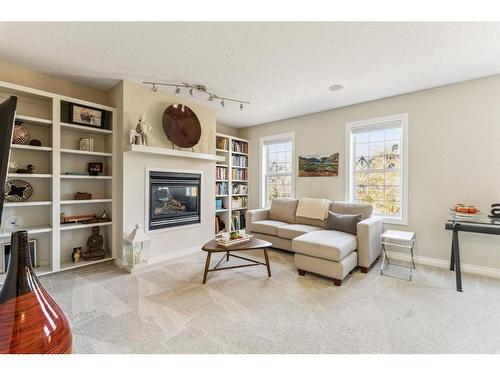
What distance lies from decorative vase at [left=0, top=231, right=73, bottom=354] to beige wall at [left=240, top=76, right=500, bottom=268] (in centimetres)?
377

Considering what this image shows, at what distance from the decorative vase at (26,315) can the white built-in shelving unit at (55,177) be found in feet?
7.05

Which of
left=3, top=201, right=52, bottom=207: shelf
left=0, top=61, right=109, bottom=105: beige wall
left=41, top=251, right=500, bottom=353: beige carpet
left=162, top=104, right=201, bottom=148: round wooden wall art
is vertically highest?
left=0, top=61, right=109, bottom=105: beige wall

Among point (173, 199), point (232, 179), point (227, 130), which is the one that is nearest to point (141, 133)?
point (173, 199)

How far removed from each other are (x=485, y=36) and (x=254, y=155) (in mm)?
3675

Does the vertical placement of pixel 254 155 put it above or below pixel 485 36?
below

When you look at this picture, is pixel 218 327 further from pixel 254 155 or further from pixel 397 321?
pixel 254 155

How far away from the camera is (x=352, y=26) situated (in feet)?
6.09

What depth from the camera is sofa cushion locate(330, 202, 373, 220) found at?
331 centimetres

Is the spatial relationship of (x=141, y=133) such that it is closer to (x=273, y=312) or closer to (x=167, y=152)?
(x=167, y=152)

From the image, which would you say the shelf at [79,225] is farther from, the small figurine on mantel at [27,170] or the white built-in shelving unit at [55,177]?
the small figurine on mantel at [27,170]

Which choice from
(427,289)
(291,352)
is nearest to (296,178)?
(427,289)

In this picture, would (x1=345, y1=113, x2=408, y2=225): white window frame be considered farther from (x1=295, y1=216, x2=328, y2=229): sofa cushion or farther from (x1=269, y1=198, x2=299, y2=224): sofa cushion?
(x1=269, y1=198, x2=299, y2=224): sofa cushion

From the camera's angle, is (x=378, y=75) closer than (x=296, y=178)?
Yes

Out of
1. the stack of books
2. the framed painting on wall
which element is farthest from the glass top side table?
the stack of books
